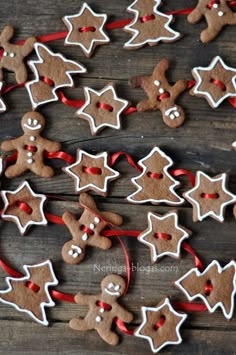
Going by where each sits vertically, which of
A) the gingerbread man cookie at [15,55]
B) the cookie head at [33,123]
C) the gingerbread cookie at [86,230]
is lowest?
the gingerbread cookie at [86,230]

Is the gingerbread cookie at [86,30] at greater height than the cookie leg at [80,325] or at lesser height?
greater

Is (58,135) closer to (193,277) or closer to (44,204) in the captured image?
(44,204)

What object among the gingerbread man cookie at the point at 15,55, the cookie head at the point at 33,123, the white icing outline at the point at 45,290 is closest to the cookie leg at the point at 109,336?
the white icing outline at the point at 45,290

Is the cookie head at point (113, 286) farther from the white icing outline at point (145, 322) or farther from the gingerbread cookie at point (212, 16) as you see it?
the gingerbread cookie at point (212, 16)

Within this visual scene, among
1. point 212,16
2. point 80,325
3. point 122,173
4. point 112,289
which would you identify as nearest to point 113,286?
point 112,289

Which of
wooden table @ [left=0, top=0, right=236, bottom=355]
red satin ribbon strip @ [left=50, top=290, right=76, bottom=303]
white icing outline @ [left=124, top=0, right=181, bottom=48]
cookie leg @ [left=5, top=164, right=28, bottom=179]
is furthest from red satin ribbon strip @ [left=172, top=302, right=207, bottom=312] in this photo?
white icing outline @ [left=124, top=0, right=181, bottom=48]
